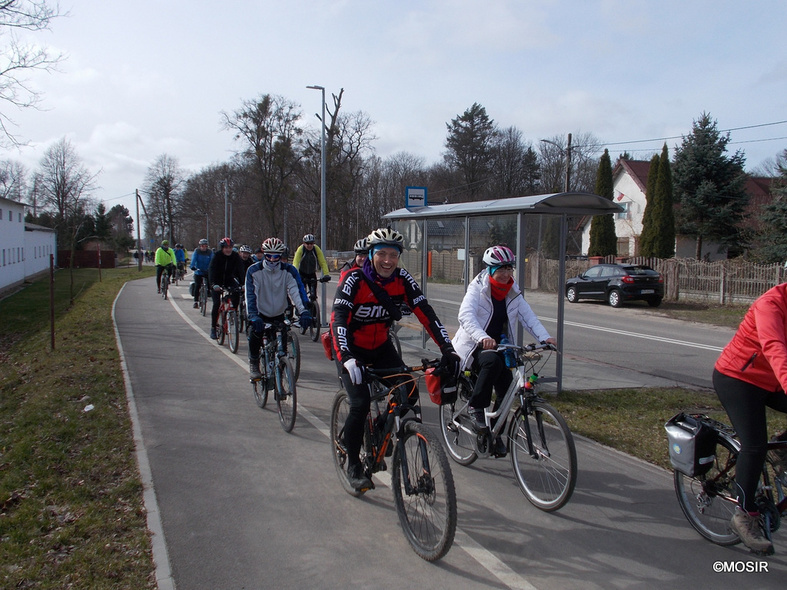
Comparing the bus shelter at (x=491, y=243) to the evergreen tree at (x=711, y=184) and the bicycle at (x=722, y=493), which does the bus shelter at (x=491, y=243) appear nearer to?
the bicycle at (x=722, y=493)

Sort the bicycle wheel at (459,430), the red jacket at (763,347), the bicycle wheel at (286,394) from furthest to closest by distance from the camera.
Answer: the bicycle wheel at (286,394), the bicycle wheel at (459,430), the red jacket at (763,347)

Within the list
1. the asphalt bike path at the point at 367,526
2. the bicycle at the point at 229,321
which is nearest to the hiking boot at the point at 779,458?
the asphalt bike path at the point at 367,526

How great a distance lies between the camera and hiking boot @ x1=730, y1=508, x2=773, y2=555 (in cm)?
353

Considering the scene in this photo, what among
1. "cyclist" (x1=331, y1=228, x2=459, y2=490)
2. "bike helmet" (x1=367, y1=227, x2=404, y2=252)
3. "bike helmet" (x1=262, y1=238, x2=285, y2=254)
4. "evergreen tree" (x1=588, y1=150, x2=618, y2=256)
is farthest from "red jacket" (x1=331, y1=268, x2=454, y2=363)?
"evergreen tree" (x1=588, y1=150, x2=618, y2=256)

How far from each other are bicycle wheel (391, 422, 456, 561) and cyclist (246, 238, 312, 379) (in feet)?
11.4

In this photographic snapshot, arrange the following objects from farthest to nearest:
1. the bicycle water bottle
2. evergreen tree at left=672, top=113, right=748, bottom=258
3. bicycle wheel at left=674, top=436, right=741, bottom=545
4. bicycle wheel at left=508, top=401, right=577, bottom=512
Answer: evergreen tree at left=672, top=113, right=748, bottom=258
the bicycle water bottle
bicycle wheel at left=508, top=401, right=577, bottom=512
bicycle wheel at left=674, top=436, right=741, bottom=545

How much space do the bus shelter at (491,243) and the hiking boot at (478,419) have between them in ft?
8.74

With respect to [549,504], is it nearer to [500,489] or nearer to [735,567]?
[500,489]

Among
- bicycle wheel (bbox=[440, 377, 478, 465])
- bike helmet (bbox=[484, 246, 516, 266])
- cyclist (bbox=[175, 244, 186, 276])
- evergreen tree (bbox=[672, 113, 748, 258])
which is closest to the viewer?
bike helmet (bbox=[484, 246, 516, 266])

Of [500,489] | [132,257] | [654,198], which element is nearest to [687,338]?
[500,489]

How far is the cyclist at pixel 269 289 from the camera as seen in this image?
287 inches

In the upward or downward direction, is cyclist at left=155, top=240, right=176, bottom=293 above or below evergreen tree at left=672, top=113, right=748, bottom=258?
below

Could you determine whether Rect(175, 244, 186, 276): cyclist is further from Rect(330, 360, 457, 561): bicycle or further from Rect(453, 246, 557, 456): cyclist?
Rect(330, 360, 457, 561): bicycle

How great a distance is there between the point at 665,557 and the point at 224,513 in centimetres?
287
